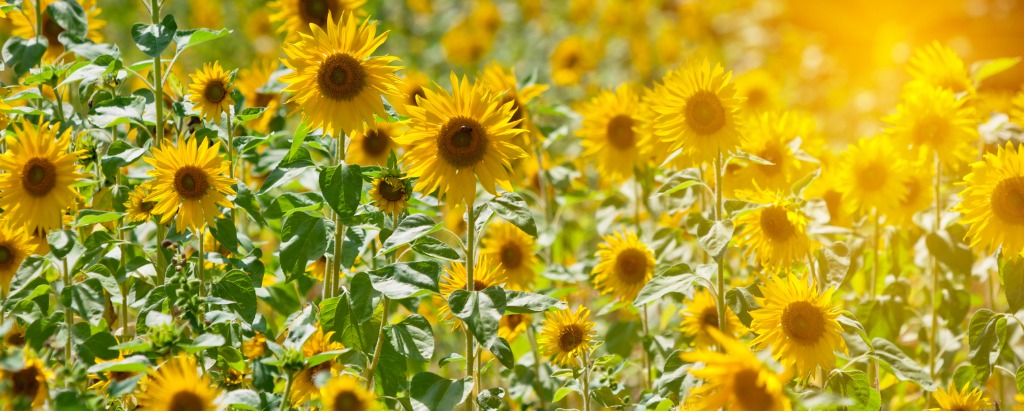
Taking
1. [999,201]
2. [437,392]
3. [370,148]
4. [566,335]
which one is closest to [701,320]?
[566,335]

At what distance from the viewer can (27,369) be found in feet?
5.79

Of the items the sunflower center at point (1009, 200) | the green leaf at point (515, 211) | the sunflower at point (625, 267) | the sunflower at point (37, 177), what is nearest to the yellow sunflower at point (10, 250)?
the sunflower at point (37, 177)

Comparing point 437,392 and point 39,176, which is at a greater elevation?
point 39,176

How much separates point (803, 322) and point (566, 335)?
1.86 feet

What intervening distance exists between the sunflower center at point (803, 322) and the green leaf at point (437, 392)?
73 cm

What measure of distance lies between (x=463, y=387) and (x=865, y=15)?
831 cm

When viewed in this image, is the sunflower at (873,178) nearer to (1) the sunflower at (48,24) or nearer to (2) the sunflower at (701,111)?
(2) the sunflower at (701,111)

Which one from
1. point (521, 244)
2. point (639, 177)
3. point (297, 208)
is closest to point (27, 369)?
point (297, 208)

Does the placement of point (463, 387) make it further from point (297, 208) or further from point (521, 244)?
point (521, 244)

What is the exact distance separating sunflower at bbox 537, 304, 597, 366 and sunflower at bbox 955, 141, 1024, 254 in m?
0.98

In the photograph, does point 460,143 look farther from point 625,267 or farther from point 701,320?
point 701,320

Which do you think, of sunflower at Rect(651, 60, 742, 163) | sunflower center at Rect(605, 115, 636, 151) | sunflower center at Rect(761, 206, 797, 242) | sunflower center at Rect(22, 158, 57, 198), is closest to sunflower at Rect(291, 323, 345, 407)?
sunflower center at Rect(22, 158, 57, 198)

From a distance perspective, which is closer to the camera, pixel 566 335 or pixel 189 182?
pixel 189 182

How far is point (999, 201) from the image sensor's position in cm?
217
